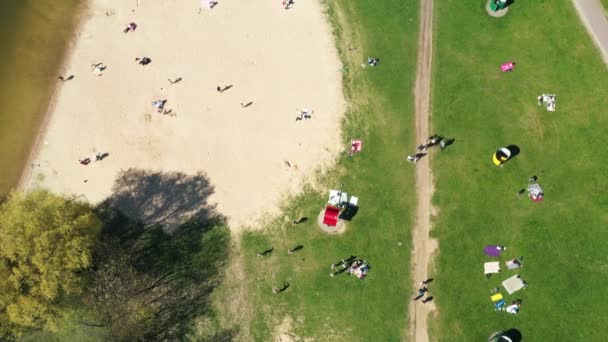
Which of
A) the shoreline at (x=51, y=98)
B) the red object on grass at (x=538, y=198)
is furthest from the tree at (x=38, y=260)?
the red object on grass at (x=538, y=198)

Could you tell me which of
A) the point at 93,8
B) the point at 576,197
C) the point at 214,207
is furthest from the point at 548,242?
the point at 93,8

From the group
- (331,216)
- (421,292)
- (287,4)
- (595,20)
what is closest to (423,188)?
(331,216)

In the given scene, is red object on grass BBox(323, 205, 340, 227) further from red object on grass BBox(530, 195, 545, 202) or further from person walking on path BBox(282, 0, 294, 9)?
person walking on path BBox(282, 0, 294, 9)

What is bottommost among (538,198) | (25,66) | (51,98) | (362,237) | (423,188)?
(362,237)

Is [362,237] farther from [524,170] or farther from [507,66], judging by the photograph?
[507,66]

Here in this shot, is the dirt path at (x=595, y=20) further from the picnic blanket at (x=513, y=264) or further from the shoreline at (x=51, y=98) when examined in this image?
the shoreline at (x=51, y=98)

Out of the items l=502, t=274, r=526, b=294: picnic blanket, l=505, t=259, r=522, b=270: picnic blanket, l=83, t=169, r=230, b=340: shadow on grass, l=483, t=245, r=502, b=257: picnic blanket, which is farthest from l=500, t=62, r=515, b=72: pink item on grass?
l=83, t=169, r=230, b=340: shadow on grass

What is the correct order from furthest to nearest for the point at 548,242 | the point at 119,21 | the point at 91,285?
the point at 119,21, the point at 548,242, the point at 91,285

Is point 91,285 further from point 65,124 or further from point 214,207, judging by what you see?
point 65,124
